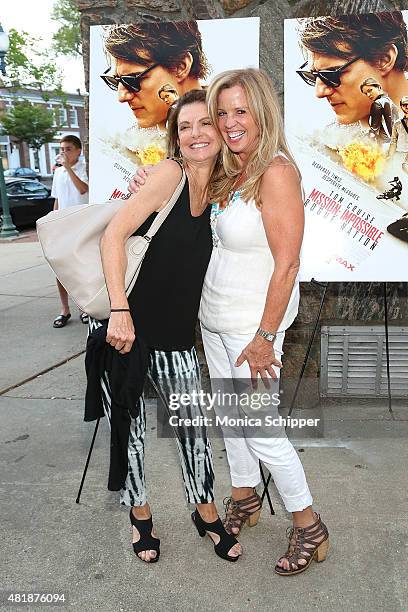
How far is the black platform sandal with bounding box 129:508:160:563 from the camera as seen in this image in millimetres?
2658

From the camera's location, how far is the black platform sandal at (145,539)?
8.72 feet

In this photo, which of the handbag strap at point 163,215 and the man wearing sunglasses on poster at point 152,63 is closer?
the handbag strap at point 163,215

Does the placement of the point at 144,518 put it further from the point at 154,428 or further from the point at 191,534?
the point at 154,428

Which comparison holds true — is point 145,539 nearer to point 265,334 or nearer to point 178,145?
point 265,334

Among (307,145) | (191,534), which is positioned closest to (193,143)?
(307,145)

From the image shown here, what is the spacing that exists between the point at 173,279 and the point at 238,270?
0.26 metres

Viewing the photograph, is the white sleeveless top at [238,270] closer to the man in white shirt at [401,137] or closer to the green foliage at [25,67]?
the man in white shirt at [401,137]

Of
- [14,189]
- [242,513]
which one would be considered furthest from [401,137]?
[14,189]

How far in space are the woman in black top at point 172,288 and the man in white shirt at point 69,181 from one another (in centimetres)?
401

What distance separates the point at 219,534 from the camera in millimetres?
2686

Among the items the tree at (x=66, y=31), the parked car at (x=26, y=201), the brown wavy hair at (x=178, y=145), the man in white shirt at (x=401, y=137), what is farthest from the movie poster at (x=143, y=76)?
the tree at (x=66, y=31)

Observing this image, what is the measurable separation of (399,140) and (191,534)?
2.38 metres

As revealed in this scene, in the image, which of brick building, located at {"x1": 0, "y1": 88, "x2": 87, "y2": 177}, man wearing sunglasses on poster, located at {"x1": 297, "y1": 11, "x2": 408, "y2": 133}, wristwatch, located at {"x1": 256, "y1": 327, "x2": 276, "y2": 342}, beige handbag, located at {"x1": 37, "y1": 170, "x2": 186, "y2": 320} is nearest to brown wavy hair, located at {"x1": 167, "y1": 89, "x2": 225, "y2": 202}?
beige handbag, located at {"x1": 37, "y1": 170, "x2": 186, "y2": 320}

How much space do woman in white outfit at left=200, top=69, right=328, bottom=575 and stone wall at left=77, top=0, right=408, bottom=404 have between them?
1.70 meters
